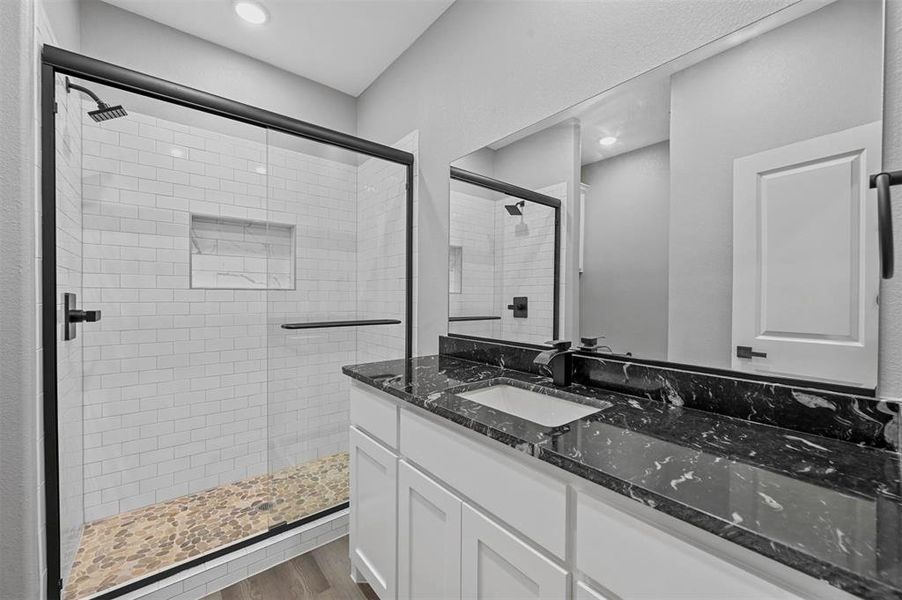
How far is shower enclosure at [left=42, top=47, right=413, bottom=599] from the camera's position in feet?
6.24

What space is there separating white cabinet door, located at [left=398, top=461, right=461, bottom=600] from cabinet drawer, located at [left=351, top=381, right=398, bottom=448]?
133mm

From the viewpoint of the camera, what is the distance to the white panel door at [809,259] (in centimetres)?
84

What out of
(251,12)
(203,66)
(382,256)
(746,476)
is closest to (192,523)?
(382,256)

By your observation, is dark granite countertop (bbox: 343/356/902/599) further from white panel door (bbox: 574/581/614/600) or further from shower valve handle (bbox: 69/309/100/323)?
shower valve handle (bbox: 69/309/100/323)

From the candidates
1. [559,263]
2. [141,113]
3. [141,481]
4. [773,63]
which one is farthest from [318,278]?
[773,63]

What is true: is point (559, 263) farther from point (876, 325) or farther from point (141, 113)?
point (141, 113)

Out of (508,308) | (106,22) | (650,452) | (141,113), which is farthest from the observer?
(141,113)

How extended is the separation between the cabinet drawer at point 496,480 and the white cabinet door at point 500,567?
3cm

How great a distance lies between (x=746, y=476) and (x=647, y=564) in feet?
0.78

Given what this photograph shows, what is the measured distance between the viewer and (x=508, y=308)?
1.75m

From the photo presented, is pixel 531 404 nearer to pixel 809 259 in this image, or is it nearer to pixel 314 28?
pixel 809 259

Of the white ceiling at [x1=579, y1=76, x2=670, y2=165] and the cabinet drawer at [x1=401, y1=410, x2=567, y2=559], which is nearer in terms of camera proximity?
→ the cabinet drawer at [x1=401, y1=410, x2=567, y2=559]

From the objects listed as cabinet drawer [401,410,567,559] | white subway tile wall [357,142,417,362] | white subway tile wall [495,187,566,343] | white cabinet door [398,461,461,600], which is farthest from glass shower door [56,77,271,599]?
white subway tile wall [495,187,566,343]

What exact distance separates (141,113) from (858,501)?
3.23 metres
